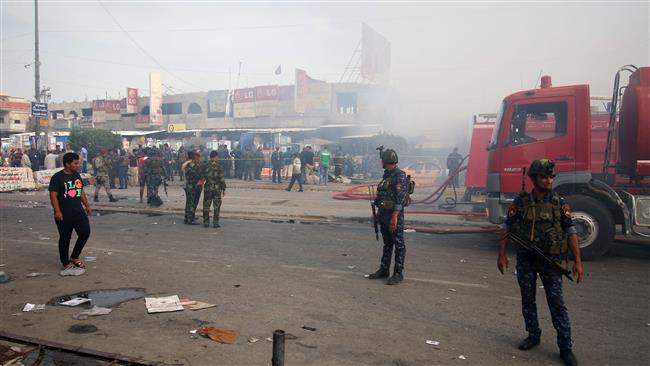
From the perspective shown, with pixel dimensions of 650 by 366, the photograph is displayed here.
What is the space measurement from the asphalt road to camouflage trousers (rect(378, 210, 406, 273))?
0.30 metres

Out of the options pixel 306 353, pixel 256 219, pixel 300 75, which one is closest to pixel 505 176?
pixel 306 353

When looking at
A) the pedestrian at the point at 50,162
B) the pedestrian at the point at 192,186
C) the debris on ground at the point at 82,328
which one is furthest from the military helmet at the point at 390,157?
the pedestrian at the point at 50,162

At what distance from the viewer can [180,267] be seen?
6.32m

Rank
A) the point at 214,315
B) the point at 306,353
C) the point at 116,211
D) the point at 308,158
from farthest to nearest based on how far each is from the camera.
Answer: the point at 308,158 < the point at 116,211 < the point at 214,315 < the point at 306,353

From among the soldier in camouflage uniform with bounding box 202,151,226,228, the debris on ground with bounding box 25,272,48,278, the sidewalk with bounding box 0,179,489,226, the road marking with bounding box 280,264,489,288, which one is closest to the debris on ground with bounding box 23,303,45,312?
the debris on ground with bounding box 25,272,48,278

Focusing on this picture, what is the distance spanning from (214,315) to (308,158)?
50.1ft

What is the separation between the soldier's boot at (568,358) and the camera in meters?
3.47

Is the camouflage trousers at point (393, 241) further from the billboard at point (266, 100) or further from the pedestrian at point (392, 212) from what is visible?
the billboard at point (266, 100)

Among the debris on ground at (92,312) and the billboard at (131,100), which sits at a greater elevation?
the billboard at (131,100)

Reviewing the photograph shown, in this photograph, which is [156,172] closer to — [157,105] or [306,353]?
[306,353]

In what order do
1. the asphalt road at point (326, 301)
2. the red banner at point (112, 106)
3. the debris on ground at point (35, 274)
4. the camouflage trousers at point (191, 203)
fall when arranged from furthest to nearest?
the red banner at point (112, 106) → the camouflage trousers at point (191, 203) → the debris on ground at point (35, 274) → the asphalt road at point (326, 301)

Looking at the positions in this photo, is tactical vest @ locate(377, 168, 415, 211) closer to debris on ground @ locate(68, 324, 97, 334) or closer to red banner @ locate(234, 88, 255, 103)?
debris on ground @ locate(68, 324, 97, 334)

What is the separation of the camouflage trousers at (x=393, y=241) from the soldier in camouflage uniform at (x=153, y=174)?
8780mm

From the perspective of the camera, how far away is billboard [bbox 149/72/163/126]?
41406 mm
